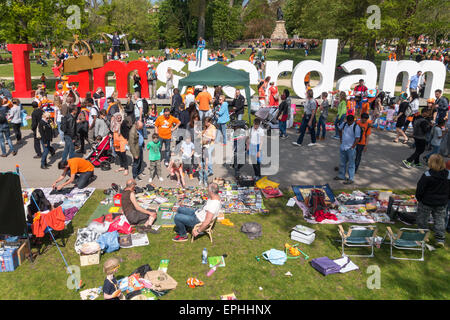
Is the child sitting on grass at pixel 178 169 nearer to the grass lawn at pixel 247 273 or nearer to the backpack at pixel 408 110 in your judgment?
the grass lawn at pixel 247 273

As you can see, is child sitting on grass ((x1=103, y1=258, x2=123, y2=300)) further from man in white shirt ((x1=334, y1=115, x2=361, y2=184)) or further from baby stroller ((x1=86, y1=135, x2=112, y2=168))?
man in white shirt ((x1=334, y1=115, x2=361, y2=184))

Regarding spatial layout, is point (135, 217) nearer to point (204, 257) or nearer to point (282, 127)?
point (204, 257)

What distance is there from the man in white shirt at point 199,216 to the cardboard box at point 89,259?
157cm

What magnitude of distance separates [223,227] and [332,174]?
15.0ft

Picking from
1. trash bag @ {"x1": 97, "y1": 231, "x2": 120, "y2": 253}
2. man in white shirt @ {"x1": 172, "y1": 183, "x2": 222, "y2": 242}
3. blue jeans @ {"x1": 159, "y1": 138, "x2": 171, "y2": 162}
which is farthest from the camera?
blue jeans @ {"x1": 159, "y1": 138, "x2": 171, "y2": 162}

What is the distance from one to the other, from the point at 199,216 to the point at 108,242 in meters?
1.92

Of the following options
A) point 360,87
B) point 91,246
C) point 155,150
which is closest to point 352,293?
point 91,246

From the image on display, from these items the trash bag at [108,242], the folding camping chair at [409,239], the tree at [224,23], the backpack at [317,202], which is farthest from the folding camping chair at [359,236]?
the tree at [224,23]

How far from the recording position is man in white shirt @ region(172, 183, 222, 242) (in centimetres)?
726

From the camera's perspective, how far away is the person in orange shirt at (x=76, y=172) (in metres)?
9.45

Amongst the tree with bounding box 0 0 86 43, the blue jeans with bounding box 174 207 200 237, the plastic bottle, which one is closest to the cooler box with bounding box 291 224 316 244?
the plastic bottle

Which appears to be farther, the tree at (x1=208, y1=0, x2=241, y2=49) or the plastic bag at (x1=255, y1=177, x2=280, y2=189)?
the tree at (x1=208, y1=0, x2=241, y2=49)

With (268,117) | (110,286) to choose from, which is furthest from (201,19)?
(110,286)

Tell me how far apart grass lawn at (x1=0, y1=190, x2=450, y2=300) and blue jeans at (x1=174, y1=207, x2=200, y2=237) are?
294 millimetres
